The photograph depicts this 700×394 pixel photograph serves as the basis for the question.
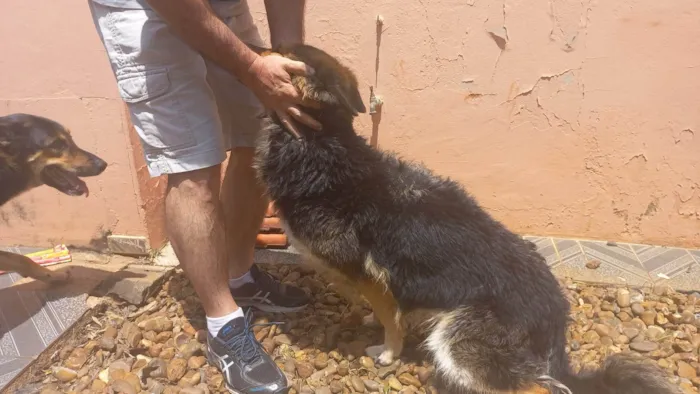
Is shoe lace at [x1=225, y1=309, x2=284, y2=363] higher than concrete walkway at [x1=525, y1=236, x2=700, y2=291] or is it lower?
higher

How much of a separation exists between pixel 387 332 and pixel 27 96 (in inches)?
106

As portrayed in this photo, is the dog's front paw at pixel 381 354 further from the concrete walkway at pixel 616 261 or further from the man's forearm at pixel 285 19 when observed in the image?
the man's forearm at pixel 285 19

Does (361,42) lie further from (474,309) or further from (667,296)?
(667,296)

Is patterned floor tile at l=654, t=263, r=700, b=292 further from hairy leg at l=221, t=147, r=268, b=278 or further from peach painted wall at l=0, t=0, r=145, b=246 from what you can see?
peach painted wall at l=0, t=0, r=145, b=246

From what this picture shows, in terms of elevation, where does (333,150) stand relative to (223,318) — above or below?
above

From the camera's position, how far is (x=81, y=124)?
3.35 metres

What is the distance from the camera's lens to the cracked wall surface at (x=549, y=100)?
3.46 meters

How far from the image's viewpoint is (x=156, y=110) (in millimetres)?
2324

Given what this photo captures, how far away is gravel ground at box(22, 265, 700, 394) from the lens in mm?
2676

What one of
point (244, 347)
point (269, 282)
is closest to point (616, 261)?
point (269, 282)

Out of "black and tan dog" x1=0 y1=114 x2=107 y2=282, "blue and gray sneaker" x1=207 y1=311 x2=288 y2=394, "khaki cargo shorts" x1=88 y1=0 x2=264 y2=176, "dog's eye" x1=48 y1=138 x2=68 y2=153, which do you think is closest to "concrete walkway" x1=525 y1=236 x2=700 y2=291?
"blue and gray sneaker" x1=207 y1=311 x2=288 y2=394

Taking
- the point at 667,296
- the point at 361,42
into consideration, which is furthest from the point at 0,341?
the point at 667,296

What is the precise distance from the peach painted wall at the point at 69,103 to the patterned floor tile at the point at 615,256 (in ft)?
10.6

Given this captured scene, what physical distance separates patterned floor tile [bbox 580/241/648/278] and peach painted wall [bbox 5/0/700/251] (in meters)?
0.10
